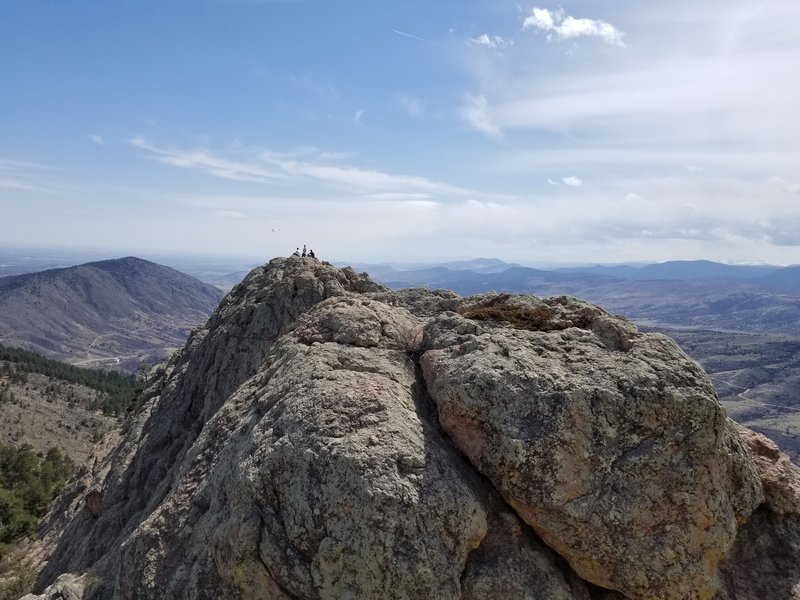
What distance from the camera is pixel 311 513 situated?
41.1ft

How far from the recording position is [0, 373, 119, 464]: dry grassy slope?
96.8m

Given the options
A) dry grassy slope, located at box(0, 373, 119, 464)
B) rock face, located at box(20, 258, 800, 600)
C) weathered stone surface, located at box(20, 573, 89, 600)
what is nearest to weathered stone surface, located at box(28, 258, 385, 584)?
weathered stone surface, located at box(20, 573, 89, 600)

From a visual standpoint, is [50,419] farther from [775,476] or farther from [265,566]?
[775,476]

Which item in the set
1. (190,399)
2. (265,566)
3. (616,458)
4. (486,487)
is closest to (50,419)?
(190,399)

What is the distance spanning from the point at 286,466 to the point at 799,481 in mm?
14826

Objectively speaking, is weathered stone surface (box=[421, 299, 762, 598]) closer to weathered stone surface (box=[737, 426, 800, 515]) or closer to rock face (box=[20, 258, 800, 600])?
rock face (box=[20, 258, 800, 600])

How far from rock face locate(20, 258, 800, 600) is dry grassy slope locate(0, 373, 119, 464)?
86345 millimetres

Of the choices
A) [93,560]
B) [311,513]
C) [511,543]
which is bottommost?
[93,560]


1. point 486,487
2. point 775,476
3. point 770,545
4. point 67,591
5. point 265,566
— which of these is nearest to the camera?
point 265,566

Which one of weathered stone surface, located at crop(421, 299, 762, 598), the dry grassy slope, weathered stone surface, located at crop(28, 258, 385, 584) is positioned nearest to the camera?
weathered stone surface, located at crop(421, 299, 762, 598)

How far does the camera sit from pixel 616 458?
13.2m

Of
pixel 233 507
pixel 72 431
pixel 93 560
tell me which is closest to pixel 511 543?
pixel 233 507

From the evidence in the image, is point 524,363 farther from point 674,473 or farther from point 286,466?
point 286,466

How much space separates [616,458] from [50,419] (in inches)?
5087
